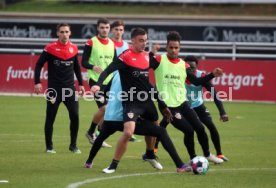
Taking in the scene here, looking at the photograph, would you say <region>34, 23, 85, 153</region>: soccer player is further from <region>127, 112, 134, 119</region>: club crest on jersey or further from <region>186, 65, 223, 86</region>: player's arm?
<region>127, 112, 134, 119</region>: club crest on jersey

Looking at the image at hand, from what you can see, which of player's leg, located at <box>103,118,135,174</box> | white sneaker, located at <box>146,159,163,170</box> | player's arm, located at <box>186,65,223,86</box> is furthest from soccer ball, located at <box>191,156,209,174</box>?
player's arm, located at <box>186,65,223,86</box>

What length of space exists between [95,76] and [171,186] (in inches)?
239

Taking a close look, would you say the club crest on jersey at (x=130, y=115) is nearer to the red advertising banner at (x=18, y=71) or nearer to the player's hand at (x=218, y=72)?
the player's hand at (x=218, y=72)

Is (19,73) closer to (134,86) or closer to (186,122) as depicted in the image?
(186,122)

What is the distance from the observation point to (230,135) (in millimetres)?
19234

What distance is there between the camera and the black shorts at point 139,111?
41.1 ft

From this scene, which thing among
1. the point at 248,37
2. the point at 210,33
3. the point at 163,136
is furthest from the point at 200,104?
the point at 210,33

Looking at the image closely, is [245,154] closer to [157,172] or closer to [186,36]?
[157,172]

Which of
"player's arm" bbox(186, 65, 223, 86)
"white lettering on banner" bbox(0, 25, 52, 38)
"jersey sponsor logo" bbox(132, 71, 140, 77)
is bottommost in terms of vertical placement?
"white lettering on banner" bbox(0, 25, 52, 38)

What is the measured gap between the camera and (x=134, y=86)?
1268 cm

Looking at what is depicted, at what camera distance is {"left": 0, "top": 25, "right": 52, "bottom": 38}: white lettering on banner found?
39.2m

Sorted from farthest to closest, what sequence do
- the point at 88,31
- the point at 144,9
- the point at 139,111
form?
the point at 144,9, the point at 88,31, the point at 139,111

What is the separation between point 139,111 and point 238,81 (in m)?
16.1

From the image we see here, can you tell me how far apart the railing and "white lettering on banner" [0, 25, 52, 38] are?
3395 mm
